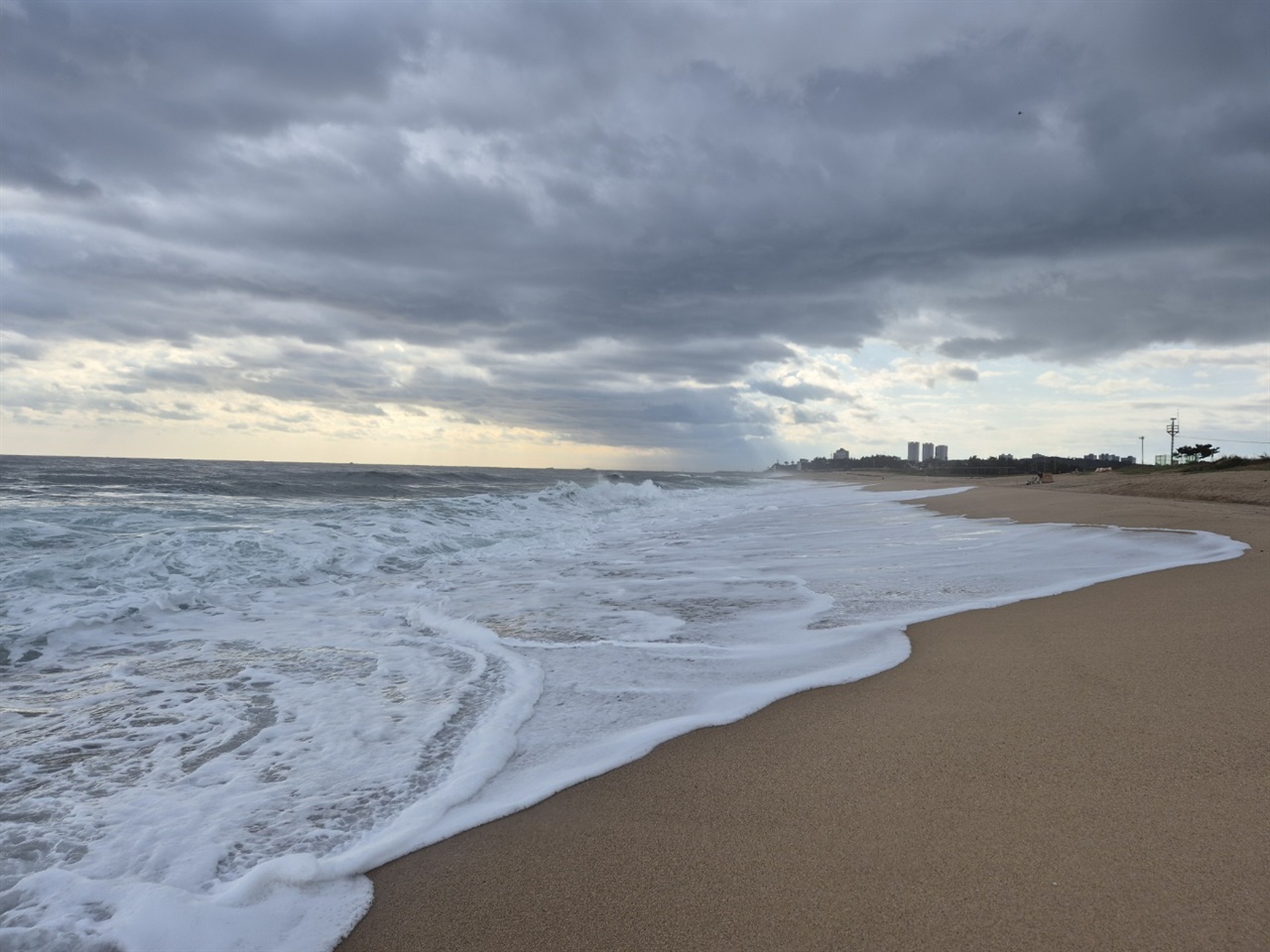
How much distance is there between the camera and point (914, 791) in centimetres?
232

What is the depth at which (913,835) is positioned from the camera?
6.75 feet

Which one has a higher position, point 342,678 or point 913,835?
point 913,835

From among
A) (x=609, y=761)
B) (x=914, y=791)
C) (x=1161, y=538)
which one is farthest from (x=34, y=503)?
(x=1161, y=538)

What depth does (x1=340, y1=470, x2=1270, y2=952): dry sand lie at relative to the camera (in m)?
1.70

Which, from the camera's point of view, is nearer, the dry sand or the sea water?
the dry sand

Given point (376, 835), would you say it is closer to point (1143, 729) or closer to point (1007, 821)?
point (1007, 821)

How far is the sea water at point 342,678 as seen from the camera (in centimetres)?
214

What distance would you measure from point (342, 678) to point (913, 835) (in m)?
3.35

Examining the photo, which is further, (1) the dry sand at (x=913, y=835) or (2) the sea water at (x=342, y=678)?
(2) the sea water at (x=342, y=678)

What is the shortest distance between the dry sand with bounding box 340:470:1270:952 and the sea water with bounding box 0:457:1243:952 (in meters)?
0.27

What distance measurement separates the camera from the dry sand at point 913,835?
1.70 meters

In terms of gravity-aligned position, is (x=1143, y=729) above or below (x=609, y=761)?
A: above

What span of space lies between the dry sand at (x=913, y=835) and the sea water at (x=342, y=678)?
265 millimetres

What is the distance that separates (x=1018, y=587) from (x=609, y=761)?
4.50m
